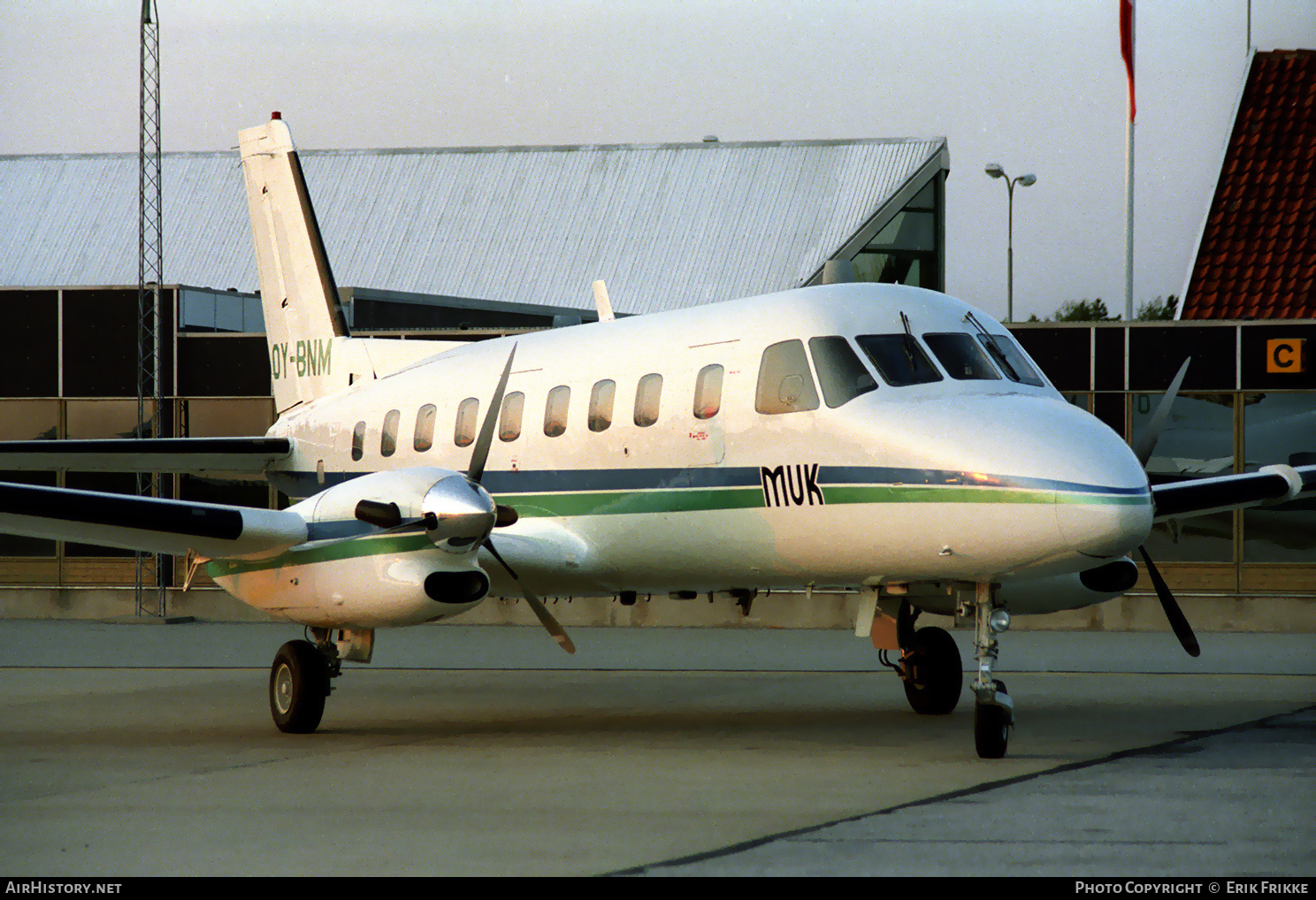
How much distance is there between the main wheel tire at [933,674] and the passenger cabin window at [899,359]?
3.22m

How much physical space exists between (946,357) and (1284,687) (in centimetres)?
664

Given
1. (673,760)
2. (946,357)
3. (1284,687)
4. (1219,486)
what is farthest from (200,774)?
(1284,687)

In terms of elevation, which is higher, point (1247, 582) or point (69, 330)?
point (69, 330)

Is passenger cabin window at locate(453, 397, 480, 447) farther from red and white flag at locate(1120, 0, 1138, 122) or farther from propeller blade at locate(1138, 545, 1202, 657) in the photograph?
red and white flag at locate(1120, 0, 1138, 122)

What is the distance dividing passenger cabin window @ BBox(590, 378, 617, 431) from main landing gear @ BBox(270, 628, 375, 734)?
96.2 inches

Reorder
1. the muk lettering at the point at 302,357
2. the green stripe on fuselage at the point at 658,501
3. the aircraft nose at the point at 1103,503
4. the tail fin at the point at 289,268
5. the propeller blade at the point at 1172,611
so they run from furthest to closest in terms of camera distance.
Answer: the tail fin at the point at 289,268 → the muk lettering at the point at 302,357 → the propeller blade at the point at 1172,611 → the green stripe on fuselage at the point at 658,501 → the aircraft nose at the point at 1103,503

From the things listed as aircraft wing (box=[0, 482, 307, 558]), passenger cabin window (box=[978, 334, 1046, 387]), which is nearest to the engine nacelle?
aircraft wing (box=[0, 482, 307, 558])

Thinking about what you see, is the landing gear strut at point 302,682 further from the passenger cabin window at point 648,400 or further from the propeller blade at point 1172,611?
the propeller blade at point 1172,611

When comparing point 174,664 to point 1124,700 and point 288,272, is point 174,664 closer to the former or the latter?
point 288,272

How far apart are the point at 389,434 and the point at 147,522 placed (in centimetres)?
343

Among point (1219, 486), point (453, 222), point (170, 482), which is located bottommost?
point (1219, 486)

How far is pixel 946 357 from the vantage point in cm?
1067

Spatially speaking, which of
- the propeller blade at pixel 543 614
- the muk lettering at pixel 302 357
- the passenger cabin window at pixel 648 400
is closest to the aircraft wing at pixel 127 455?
the muk lettering at pixel 302 357

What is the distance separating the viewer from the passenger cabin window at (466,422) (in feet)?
43.4
